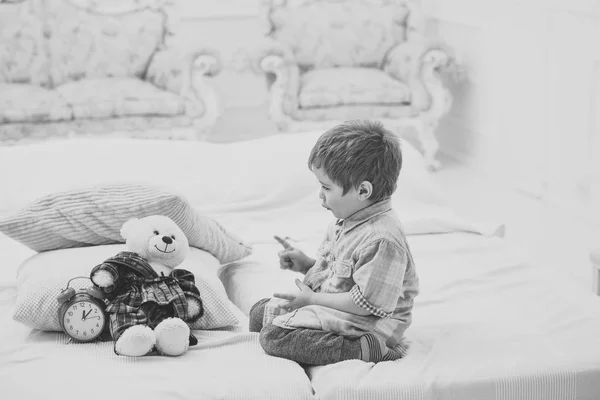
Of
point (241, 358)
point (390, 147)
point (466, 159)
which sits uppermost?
point (390, 147)

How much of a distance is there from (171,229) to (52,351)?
0.38 metres

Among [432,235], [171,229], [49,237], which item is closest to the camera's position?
[171,229]

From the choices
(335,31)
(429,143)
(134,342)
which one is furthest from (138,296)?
(335,31)

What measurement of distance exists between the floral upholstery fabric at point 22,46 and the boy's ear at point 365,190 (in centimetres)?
372

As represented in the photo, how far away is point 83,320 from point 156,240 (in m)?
0.24

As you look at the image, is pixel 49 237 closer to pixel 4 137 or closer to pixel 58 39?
pixel 4 137

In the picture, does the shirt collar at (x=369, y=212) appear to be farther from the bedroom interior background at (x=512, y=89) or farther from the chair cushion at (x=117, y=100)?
the chair cushion at (x=117, y=100)

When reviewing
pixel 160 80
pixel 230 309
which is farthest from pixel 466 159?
pixel 230 309

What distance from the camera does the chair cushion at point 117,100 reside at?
4.91 m

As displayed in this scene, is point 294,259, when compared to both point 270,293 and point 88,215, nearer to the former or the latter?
point 270,293

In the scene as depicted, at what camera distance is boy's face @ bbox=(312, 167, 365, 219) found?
1.88 metres

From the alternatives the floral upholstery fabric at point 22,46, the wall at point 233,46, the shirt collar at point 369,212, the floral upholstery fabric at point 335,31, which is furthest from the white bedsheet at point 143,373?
the wall at point 233,46

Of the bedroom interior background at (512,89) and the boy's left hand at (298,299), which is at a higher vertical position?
the boy's left hand at (298,299)

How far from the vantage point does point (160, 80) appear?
5207 mm
